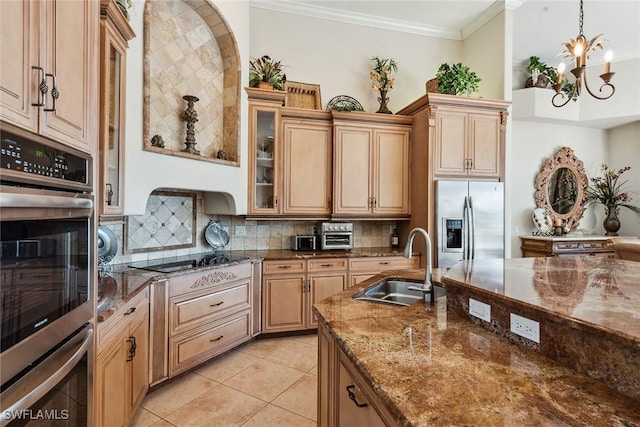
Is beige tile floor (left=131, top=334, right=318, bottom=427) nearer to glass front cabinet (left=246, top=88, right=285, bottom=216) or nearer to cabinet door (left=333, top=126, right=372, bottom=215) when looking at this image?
glass front cabinet (left=246, top=88, right=285, bottom=216)

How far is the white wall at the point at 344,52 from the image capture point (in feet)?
13.1

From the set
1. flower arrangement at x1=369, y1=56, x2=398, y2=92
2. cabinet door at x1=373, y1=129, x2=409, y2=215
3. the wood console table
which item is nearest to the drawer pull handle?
cabinet door at x1=373, y1=129, x2=409, y2=215

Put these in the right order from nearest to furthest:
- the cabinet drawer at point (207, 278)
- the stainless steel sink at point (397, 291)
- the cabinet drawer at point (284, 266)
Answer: the stainless steel sink at point (397, 291) → the cabinet drawer at point (207, 278) → the cabinet drawer at point (284, 266)

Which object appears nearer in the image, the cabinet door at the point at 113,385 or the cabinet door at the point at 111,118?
the cabinet door at the point at 113,385

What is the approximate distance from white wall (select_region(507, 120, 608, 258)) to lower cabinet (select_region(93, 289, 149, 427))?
4.95m

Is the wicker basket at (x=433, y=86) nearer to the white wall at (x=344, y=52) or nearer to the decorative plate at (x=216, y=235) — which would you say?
the white wall at (x=344, y=52)

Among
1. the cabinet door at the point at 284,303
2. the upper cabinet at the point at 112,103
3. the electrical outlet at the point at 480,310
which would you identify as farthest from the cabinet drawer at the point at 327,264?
the electrical outlet at the point at 480,310

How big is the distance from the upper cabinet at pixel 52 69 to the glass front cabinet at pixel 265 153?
207 cm

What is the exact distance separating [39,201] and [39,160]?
0.49ft

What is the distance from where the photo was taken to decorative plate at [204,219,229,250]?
11.6 feet

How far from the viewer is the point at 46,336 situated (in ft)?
3.56

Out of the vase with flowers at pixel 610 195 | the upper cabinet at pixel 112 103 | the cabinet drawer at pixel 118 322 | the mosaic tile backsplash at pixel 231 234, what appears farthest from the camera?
the vase with flowers at pixel 610 195

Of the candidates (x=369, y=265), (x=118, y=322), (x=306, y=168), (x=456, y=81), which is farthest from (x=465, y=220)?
(x=118, y=322)

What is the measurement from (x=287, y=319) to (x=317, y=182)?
1568mm
